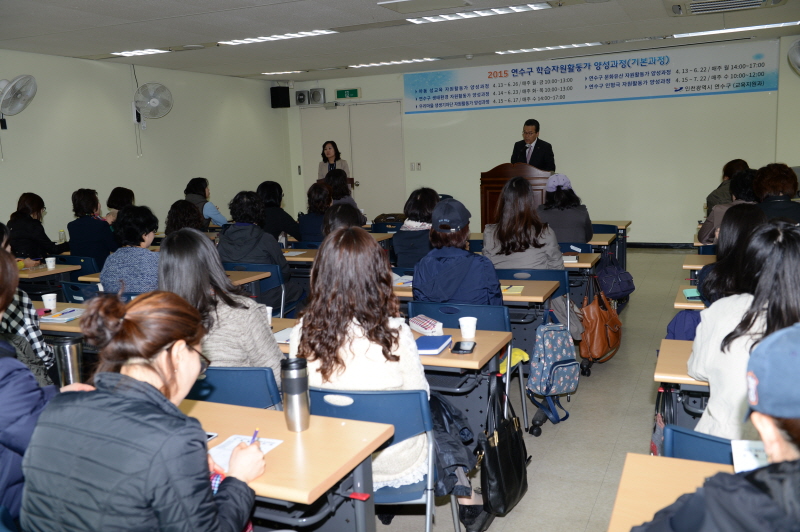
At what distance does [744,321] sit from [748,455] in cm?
62

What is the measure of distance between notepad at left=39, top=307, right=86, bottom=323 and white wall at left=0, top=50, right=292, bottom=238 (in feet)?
14.2

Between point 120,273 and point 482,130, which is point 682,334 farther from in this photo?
point 482,130

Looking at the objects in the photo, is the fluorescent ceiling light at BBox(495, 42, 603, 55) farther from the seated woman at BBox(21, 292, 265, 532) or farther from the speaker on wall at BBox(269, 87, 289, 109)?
the seated woman at BBox(21, 292, 265, 532)

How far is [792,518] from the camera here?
2.79ft

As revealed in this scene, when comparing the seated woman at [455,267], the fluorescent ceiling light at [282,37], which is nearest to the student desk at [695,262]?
the seated woman at [455,267]

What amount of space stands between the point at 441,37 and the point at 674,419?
5.69 m

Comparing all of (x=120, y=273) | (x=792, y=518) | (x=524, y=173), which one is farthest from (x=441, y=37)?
(x=792, y=518)

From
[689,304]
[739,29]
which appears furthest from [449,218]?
[739,29]

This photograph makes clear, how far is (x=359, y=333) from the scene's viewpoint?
209 cm

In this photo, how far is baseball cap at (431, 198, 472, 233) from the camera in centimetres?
326

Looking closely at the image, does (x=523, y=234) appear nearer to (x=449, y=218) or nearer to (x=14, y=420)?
(x=449, y=218)

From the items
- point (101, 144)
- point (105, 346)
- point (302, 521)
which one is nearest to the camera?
point (105, 346)

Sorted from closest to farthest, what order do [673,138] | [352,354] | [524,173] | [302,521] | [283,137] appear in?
[302,521]
[352,354]
[524,173]
[673,138]
[283,137]

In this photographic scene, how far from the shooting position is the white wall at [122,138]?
294 inches
